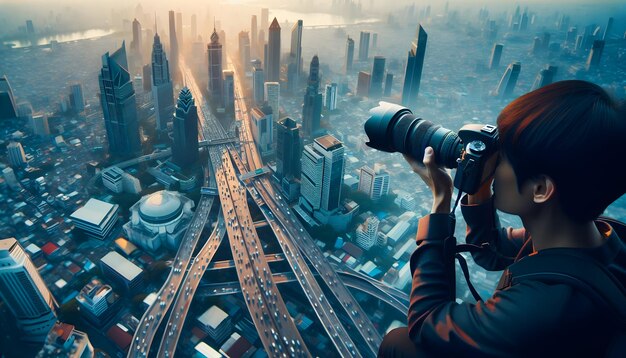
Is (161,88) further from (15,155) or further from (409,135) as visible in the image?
(409,135)

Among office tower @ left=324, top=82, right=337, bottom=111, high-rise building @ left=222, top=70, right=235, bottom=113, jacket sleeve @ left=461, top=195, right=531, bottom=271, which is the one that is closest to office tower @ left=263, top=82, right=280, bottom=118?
high-rise building @ left=222, top=70, right=235, bottom=113

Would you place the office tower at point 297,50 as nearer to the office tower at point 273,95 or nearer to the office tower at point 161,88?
the office tower at point 273,95

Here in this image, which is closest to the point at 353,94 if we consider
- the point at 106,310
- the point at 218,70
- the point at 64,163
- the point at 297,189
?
the point at 218,70

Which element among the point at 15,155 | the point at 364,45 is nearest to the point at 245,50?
the point at 364,45

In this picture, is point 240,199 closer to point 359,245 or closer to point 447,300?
point 359,245

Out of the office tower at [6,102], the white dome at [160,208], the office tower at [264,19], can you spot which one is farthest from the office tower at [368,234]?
the office tower at [264,19]

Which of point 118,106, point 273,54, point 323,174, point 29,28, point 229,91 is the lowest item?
point 323,174

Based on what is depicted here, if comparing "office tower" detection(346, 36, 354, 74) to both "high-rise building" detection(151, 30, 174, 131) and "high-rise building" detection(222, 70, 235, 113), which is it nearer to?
"high-rise building" detection(222, 70, 235, 113)
